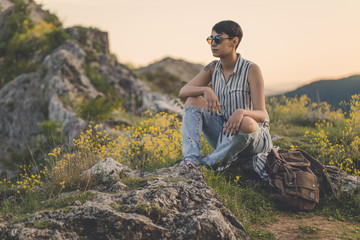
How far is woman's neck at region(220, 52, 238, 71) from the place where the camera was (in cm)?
493

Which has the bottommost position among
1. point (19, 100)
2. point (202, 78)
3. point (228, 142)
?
point (19, 100)

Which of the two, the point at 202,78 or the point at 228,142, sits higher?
the point at 202,78

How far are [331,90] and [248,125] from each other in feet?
22.2

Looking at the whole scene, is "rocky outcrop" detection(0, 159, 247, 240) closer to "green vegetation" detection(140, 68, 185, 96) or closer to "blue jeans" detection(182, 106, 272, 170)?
"blue jeans" detection(182, 106, 272, 170)

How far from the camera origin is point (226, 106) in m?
5.09

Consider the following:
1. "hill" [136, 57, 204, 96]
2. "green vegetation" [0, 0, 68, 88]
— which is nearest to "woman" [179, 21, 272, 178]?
"green vegetation" [0, 0, 68, 88]

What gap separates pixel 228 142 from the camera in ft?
15.5

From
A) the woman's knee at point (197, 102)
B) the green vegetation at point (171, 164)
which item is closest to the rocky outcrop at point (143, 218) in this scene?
the green vegetation at point (171, 164)

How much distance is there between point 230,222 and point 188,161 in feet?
4.30

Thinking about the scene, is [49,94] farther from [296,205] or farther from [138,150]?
[296,205]

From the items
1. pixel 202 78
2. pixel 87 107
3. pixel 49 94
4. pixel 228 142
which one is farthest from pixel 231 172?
pixel 49 94

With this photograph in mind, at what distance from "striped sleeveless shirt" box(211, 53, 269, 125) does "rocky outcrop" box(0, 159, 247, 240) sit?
57.4 inches

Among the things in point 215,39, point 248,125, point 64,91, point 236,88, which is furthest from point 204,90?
point 64,91

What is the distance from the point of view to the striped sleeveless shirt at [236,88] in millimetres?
4859
